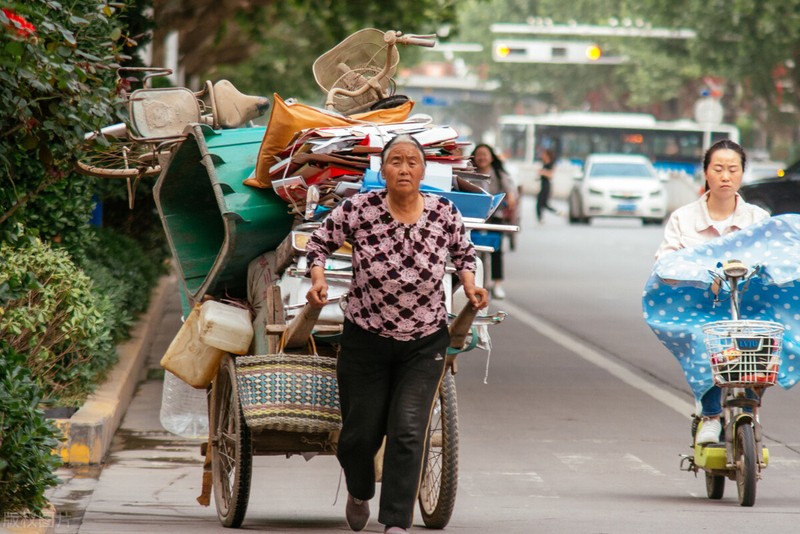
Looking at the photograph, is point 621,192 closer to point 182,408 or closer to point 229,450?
point 182,408

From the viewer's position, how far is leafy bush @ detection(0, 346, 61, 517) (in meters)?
5.87

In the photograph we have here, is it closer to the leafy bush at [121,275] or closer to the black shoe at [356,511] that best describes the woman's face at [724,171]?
the black shoe at [356,511]

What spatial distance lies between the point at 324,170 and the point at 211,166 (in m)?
0.66

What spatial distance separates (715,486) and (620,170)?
109 ft

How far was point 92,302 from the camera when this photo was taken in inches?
372

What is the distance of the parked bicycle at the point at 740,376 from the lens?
7.20 metres

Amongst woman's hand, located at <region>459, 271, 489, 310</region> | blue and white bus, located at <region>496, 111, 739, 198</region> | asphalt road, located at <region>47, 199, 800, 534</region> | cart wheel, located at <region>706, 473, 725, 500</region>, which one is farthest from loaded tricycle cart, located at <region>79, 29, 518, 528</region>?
blue and white bus, located at <region>496, 111, 739, 198</region>

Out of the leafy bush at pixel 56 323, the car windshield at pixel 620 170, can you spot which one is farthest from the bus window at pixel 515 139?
the leafy bush at pixel 56 323

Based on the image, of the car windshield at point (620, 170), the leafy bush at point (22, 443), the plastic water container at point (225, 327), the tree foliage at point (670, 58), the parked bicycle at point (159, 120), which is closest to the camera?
the leafy bush at point (22, 443)

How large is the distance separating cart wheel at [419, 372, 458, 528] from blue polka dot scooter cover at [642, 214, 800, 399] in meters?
1.43

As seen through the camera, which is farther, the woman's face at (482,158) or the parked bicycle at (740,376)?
the woman's face at (482,158)

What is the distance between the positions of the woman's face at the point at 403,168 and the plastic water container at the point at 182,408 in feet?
6.92

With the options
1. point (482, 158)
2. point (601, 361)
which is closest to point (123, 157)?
point (601, 361)

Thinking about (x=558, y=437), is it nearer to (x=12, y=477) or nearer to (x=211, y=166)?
(x=211, y=166)
